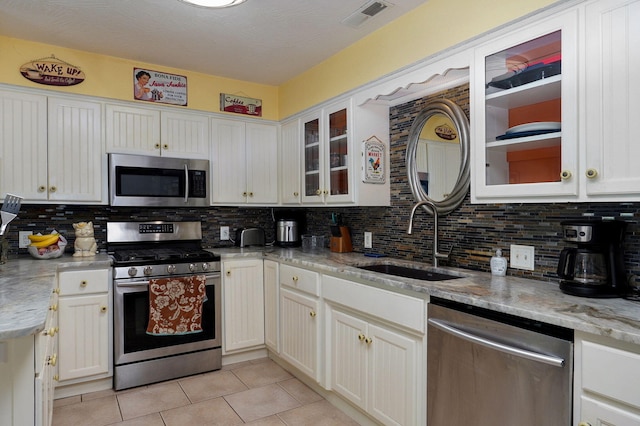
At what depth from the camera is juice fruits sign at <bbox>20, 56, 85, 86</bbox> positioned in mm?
2824

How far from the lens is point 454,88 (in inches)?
94.1

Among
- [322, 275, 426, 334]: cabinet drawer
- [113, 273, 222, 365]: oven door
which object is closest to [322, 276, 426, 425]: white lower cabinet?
[322, 275, 426, 334]: cabinet drawer

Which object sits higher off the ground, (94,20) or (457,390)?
(94,20)

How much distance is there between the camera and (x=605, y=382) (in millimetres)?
1198

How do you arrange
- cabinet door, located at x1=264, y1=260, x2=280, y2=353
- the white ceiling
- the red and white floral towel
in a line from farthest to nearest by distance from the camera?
cabinet door, located at x1=264, y1=260, x2=280, y2=353
the red and white floral towel
the white ceiling

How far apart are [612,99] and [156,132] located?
118 inches

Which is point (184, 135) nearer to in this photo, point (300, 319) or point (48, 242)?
point (48, 242)

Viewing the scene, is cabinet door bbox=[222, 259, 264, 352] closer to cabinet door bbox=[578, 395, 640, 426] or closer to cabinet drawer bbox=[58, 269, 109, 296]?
cabinet drawer bbox=[58, 269, 109, 296]

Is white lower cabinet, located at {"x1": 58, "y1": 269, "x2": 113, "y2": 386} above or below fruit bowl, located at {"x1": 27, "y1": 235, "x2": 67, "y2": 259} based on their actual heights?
below

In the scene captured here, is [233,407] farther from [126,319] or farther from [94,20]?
[94,20]

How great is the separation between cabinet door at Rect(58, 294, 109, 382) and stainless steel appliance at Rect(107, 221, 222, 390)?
8cm

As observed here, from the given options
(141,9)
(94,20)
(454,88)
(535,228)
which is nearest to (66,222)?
(94,20)

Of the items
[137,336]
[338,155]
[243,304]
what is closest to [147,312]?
[137,336]

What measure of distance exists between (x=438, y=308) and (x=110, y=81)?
2.92 meters
